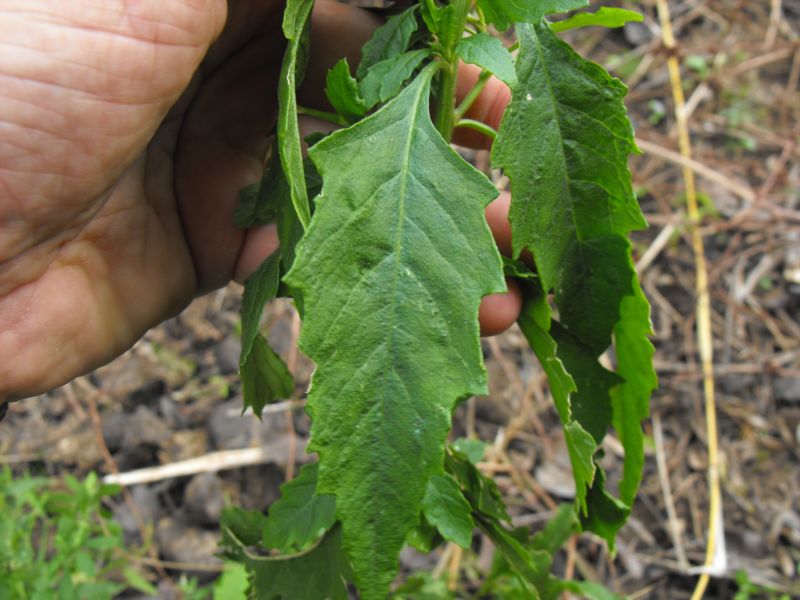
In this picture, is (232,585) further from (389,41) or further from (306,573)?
(389,41)

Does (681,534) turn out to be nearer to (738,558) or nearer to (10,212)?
(738,558)

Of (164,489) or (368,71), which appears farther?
(164,489)

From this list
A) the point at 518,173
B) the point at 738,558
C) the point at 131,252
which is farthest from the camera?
the point at 738,558

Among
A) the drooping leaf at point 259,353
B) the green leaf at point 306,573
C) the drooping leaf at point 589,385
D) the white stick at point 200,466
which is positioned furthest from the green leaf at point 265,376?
the white stick at point 200,466

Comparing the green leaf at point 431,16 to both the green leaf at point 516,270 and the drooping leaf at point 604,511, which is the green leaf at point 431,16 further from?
the drooping leaf at point 604,511

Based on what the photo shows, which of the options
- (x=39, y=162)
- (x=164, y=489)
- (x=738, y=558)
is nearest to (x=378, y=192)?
(x=39, y=162)

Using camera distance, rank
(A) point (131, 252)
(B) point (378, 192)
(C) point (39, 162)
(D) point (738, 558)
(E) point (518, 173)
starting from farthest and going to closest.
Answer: (D) point (738, 558) → (A) point (131, 252) → (C) point (39, 162) → (E) point (518, 173) → (B) point (378, 192)

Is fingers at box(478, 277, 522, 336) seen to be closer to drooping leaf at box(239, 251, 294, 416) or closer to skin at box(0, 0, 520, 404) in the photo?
skin at box(0, 0, 520, 404)
